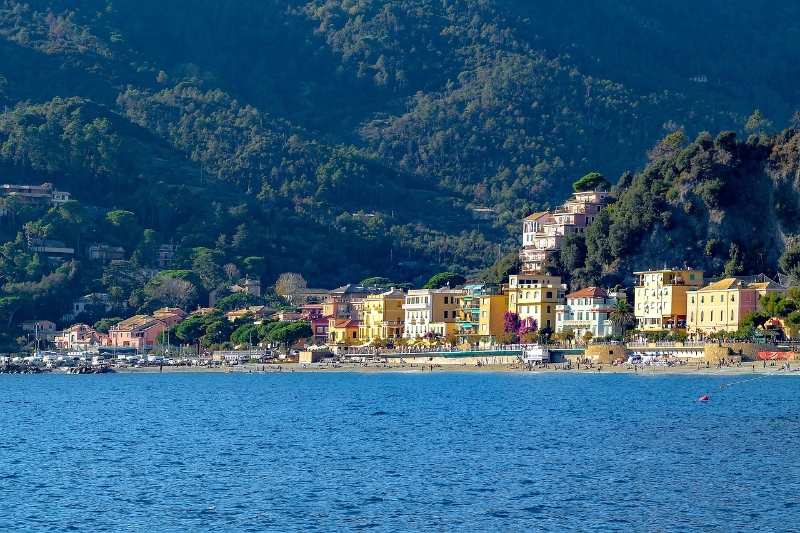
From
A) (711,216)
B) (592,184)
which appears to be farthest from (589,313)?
(592,184)

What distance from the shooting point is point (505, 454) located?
148 feet

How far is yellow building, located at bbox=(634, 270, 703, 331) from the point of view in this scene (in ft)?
333

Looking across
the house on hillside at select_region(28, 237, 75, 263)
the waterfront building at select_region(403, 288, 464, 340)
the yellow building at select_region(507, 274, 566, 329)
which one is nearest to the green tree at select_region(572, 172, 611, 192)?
the waterfront building at select_region(403, 288, 464, 340)

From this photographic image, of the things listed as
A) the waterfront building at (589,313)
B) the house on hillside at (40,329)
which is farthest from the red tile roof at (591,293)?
the house on hillside at (40,329)

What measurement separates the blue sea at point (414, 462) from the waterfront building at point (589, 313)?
29.6 meters

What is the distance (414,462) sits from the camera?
43.4m

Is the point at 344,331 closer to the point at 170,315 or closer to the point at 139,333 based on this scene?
the point at 170,315

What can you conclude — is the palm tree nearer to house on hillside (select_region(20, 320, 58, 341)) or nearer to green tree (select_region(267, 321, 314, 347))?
green tree (select_region(267, 321, 314, 347))

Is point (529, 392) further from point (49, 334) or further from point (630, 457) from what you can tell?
point (49, 334)

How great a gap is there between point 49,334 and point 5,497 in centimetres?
9888

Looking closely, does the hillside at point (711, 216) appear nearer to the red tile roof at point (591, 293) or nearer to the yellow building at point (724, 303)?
the red tile roof at point (591, 293)

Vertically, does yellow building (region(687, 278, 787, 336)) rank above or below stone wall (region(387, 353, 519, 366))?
above

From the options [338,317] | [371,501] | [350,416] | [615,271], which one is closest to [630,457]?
[371,501]

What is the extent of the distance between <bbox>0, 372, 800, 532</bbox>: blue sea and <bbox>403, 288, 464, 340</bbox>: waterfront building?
1632 inches
